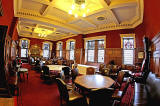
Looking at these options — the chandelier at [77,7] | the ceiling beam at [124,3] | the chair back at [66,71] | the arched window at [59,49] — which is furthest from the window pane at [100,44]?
the arched window at [59,49]

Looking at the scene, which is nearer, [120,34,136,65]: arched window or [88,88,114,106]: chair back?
[88,88,114,106]: chair back

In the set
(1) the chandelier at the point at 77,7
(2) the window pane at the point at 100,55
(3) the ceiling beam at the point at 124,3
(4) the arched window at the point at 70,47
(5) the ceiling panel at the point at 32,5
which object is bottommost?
(2) the window pane at the point at 100,55

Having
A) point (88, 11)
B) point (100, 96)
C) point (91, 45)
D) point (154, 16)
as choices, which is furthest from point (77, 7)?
point (91, 45)

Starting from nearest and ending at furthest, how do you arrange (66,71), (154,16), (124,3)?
(154,16) < (124,3) < (66,71)

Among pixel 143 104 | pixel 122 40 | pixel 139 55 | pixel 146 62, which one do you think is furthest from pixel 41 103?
pixel 122 40

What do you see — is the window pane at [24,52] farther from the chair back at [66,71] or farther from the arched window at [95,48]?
the chair back at [66,71]

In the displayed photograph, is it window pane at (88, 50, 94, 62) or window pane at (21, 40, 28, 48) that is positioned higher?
window pane at (21, 40, 28, 48)

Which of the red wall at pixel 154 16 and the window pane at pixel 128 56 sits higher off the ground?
the red wall at pixel 154 16

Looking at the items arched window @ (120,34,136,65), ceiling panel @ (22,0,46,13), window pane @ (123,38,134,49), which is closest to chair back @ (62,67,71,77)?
ceiling panel @ (22,0,46,13)

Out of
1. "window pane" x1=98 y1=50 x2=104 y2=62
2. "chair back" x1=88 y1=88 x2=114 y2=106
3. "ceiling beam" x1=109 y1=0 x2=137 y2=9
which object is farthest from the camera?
"window pane" x1=98 y1=50 x2=104 y2=62

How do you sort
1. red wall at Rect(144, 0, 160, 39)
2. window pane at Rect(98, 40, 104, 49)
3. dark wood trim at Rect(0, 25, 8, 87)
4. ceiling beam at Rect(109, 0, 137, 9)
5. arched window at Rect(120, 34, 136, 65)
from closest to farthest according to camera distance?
dark wood trim at Rect(0, 25, 8, 87) < red wall at Rect(144, 0, 160, 39) < ceiling beam at Rect(109, 0, 137, 9) < arched window at Rect(120, 34, 136, 65) < window pane at Rect(98, 40, 104, 49)

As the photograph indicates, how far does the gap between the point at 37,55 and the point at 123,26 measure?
1036 centimetres

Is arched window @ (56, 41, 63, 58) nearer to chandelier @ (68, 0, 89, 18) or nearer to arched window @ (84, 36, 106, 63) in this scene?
arched window @ (84, 36, 106, 63)

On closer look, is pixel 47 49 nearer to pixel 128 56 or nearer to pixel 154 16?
pixel 128 56
